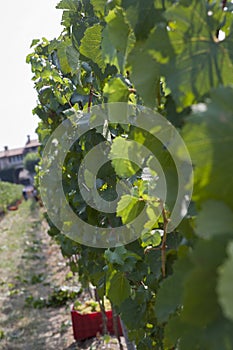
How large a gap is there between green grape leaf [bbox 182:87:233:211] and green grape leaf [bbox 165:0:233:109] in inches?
7.3

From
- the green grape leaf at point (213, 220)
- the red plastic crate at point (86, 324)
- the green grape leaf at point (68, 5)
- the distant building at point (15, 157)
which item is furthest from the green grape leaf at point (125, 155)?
the distant building at point (15, 157)

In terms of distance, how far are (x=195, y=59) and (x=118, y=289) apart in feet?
3.96

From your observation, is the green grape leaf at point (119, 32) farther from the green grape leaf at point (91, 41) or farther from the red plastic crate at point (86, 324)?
the red plastic crate at point (86, 324)

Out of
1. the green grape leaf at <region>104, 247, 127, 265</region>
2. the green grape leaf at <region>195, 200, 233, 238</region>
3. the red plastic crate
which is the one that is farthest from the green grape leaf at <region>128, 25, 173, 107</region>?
the red plastic crate

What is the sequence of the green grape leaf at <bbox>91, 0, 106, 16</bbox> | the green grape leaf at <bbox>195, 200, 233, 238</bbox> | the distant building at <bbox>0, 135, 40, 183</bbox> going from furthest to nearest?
1. the distant building at <bbox>0, 135, 40, 183</bbox>
2. the green grape leaf at <bbox>91, 0, 106, 16</bbox>
3. the green grape leaf at <bbox>195, 200, 233, 238</bbox>

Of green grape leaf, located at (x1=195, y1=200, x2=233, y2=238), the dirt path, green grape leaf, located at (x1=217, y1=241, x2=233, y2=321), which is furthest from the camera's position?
the dirt path

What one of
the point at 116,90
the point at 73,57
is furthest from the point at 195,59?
the point at 73,57

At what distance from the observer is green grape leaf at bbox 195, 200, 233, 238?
24.6 inches

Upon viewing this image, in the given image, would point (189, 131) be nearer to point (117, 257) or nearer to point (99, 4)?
point (99, 4)

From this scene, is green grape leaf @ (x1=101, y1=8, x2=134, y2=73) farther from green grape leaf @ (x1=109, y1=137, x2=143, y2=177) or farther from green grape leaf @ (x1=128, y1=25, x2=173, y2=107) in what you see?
green grape leaf @ (x1=109, y1=137, x2=143, y2=177)

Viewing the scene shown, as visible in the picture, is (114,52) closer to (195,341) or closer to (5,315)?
(195,341)

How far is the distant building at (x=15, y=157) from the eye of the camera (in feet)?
229

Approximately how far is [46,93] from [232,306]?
3.26 meters

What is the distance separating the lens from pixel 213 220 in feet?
Result: 2.07
